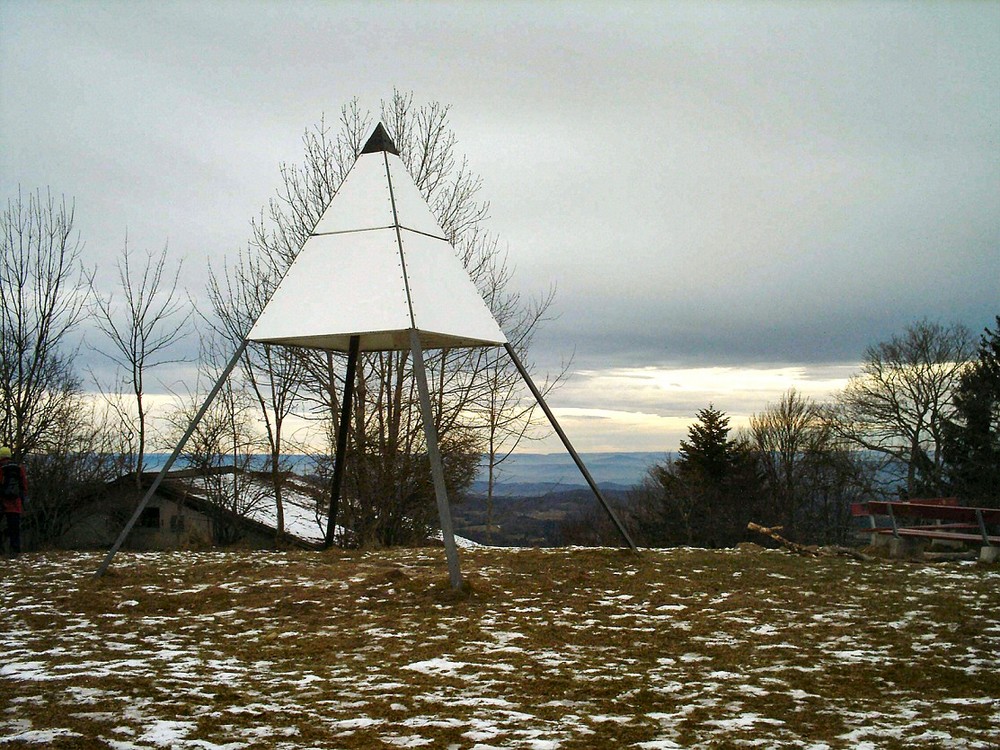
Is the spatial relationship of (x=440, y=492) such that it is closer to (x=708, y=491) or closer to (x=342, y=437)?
(x=342, y=437)

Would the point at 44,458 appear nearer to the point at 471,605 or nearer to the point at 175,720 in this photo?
the point at 471,605

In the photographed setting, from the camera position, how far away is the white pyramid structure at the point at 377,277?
8.27m

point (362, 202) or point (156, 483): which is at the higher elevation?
point (362, 202)

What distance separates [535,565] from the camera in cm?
877

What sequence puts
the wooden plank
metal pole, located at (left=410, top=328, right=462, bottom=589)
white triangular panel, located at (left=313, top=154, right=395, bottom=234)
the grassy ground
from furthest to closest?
the wooden plank, white triangular panel, located at (left=313, top=154, right=395, bottom=234), metal pole, located at (left=410, top=328, right=462, bottom=589), the grassy ground

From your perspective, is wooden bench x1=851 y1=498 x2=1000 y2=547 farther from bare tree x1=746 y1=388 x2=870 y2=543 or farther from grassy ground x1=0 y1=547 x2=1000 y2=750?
bare tree x1=746 y1=388 x2=870 y2=543

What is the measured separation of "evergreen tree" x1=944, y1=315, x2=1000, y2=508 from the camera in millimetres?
30359

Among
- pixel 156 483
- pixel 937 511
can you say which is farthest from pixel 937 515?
pixel 156 483

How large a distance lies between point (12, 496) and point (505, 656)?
818 centimetres

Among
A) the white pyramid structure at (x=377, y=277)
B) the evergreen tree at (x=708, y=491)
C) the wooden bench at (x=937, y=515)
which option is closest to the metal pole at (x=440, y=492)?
the white pyramid structure at (x=377, y=277)

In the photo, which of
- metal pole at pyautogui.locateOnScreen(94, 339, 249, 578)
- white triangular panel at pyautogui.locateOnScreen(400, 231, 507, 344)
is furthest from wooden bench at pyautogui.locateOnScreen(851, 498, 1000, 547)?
metal pole at pyautogui.locateOnScreen(94, 339, 249, 578)

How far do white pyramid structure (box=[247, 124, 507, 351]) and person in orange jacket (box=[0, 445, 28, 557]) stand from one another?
4472 mm

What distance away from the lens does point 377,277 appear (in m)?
8.43

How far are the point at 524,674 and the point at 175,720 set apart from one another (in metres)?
1.80
